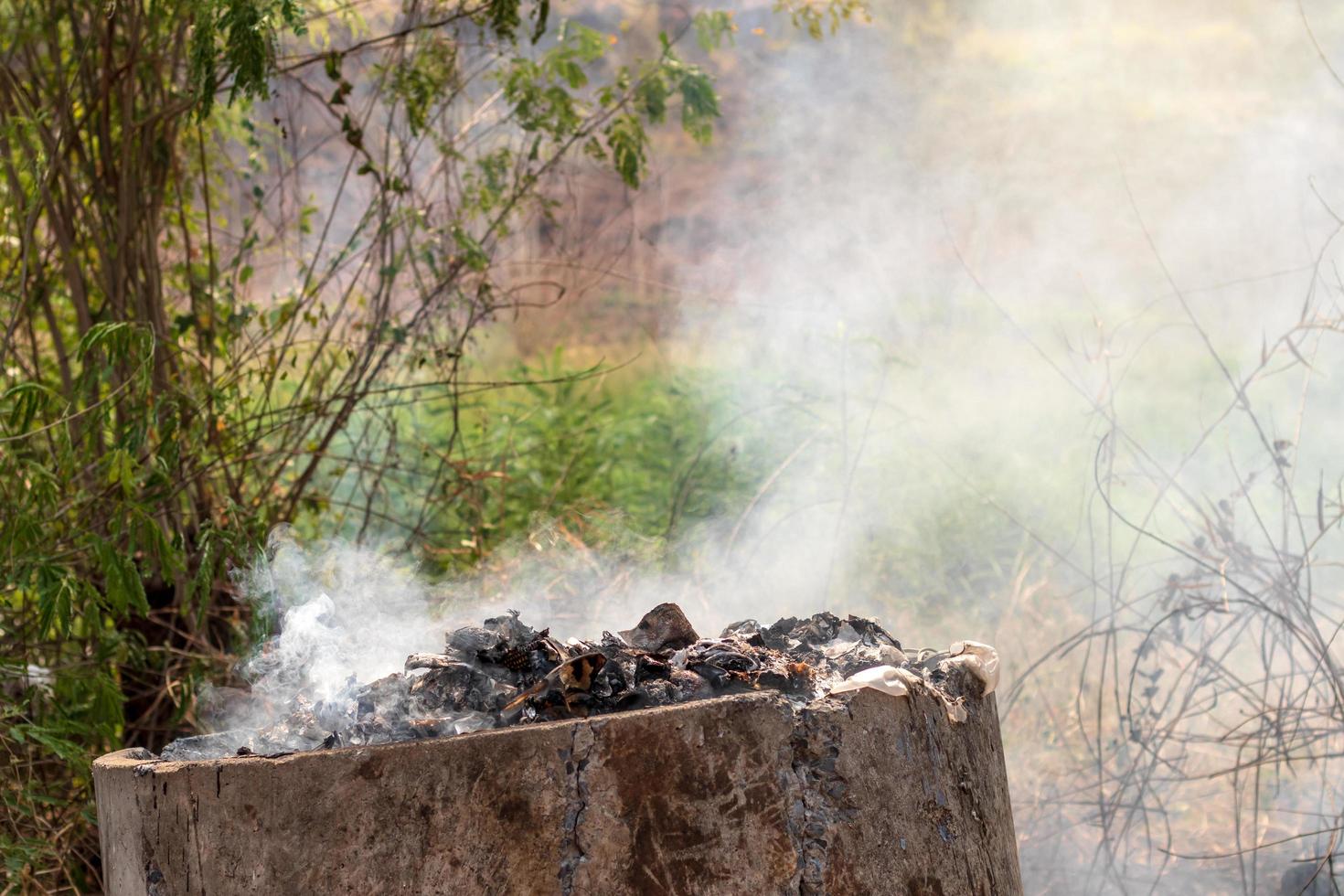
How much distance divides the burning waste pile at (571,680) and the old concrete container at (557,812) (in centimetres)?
8

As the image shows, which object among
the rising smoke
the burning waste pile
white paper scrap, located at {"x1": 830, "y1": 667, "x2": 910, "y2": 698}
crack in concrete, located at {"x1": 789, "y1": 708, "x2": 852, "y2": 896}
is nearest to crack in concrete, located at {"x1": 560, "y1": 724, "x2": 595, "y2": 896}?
the burning waste pile

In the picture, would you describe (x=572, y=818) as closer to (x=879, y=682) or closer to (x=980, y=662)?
(x=879, y=682)

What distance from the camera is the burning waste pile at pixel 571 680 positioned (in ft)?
5.33

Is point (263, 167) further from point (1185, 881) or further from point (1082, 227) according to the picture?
point (1185, 881)

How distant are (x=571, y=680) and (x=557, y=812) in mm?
214

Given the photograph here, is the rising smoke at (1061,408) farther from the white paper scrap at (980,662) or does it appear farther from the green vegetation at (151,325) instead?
the white paper scrap at (980,662)

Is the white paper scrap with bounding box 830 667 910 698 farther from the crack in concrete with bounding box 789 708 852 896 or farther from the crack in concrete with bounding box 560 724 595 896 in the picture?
the crack in concrete with bounding box 560 724 595 896

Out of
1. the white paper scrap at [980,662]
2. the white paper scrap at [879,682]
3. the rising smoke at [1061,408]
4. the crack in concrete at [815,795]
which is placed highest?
the rising smoke at [1061,408]

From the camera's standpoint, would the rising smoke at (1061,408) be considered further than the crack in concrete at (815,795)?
Yes

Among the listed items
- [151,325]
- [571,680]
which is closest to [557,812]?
[571,680]

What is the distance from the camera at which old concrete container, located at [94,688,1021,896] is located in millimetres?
1471

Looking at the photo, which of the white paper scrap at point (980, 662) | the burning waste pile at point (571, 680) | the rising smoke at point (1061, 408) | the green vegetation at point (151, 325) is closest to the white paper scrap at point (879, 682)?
the burning waste pile at point (571, 680)

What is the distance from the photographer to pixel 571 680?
5.38ft

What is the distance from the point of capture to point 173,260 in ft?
12.9
